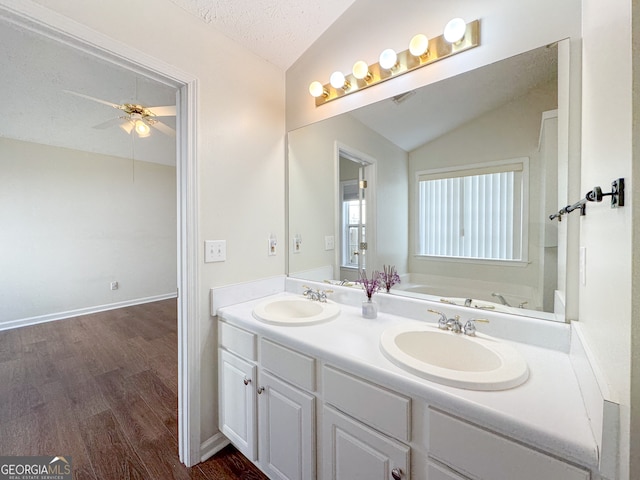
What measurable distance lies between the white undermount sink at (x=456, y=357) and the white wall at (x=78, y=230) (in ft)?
15.5

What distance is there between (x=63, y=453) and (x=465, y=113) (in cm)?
284

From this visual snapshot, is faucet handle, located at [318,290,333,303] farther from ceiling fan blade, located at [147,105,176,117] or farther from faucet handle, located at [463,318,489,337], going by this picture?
ceiling fan blade, located at [147,105,176,117]

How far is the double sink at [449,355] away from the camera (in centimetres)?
76

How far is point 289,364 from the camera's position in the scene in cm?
114

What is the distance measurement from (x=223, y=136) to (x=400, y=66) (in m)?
1.04

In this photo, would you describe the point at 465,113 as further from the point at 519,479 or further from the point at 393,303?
the point at 519,479

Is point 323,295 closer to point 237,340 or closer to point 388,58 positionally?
point 237,340

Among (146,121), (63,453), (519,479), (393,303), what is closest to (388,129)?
(393,303)

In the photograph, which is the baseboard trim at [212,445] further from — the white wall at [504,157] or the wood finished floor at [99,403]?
the white wall at [504,157]

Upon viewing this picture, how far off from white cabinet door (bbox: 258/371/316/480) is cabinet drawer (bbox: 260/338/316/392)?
0.04m

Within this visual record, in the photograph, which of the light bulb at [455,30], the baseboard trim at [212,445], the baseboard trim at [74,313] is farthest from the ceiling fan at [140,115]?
the baseboard trim at [74,313]

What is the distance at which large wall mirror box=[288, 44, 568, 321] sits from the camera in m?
1.07

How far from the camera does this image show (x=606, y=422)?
506 mm

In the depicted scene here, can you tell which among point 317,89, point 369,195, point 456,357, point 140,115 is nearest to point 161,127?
point 140,115
